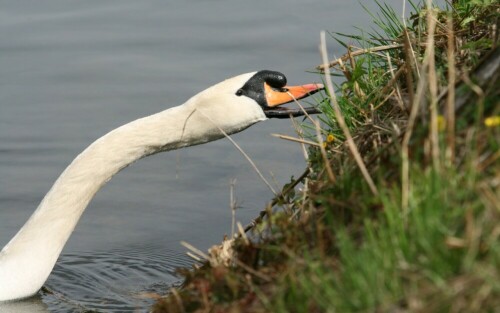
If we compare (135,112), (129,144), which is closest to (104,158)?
(129,144)

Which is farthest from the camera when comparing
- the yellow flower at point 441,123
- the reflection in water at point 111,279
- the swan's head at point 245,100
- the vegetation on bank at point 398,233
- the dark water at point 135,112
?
the dark water at point 135,112

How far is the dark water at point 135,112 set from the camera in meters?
9.12

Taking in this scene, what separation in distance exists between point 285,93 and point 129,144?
1055 millimetres

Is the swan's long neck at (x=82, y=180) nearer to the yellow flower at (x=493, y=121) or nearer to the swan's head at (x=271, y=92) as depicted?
the swan's head at (x=271, y=92)

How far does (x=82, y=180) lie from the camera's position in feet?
25.1

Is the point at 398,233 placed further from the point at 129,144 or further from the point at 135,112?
the point at 135,112

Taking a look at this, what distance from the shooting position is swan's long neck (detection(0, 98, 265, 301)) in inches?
288

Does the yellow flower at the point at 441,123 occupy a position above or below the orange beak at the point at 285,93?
below

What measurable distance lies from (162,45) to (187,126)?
5756mm

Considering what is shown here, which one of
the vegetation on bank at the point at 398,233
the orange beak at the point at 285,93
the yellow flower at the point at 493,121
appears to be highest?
the orange beak at the point at 285,93

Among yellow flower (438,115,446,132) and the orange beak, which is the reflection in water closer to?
the orange beak

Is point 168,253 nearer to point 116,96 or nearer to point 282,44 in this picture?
point 116,96

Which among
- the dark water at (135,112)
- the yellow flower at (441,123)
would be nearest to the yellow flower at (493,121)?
the yellow flower at (441,123)

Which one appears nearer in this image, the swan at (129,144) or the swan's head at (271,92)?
the swan at (129,144)
